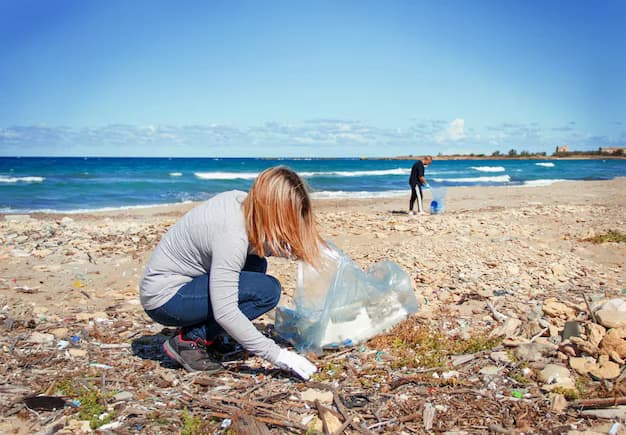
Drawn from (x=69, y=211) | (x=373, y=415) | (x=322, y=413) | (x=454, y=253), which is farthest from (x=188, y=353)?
(x=69, y=211)

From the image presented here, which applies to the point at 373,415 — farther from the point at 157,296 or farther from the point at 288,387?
the point at 157,296

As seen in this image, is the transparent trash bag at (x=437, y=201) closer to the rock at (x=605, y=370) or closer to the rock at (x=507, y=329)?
the rock at (x=507, y=329)

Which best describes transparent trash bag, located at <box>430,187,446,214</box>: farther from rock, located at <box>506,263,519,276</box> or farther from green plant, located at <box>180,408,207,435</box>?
green plant, located at <box>180,408,207,435</box>

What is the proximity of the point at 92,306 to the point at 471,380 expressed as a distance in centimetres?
362

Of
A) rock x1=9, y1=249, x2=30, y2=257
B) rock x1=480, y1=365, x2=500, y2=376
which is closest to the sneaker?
rock x1=480, y1=365, x2=500, y2=376

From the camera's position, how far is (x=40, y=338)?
147 inches

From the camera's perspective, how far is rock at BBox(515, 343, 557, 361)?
3.17 metres

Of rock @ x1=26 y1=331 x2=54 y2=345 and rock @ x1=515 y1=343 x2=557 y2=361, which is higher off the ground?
rock @ x1=515 y1=343 x2=557 y2=361

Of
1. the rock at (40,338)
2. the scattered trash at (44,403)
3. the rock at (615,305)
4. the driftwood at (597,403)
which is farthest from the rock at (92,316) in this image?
the rock at (615,305)

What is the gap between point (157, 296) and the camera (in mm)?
3064

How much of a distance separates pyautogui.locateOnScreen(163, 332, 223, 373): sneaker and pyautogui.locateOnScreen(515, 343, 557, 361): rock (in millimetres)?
2019

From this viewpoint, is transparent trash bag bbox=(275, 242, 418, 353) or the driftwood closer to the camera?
the driftwood

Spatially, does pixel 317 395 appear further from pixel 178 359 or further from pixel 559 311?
pixel 559 311

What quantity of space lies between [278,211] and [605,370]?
2178mm
